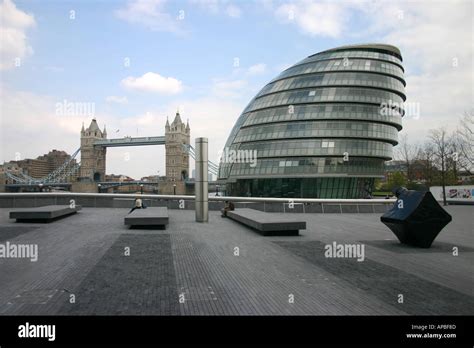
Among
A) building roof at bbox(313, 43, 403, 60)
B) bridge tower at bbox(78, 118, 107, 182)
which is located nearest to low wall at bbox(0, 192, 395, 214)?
building roof at bbox(313, 43, 403, 60)

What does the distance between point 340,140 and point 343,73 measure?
10536mm

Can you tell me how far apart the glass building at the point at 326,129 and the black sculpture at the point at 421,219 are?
40035mm

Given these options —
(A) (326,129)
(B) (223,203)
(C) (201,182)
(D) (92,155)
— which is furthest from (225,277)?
(D) (92,155)

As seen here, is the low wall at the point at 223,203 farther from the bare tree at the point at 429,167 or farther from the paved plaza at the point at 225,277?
the bare tree at the point at 429,167

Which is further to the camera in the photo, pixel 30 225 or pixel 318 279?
pixel 30 225

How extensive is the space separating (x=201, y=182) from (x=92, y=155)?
449 ft

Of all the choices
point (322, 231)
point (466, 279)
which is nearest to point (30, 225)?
point (322, 231)

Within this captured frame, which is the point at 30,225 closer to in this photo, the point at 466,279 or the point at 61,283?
the point at 61,283

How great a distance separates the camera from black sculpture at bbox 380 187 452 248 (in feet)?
37.7

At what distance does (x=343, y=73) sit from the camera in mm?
54719

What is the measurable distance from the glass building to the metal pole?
34.6 metres

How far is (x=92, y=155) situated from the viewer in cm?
14400

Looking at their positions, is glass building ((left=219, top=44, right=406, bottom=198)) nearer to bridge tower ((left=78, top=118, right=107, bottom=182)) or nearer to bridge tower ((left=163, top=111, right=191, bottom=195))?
bridge tower ((left=163, top=111, right=191, bottom=195))

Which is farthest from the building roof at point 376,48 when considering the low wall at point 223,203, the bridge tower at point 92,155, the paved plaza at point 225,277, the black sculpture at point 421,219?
the bridge tower at point 92,155
